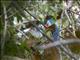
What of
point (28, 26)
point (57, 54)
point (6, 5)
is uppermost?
point (6, 5)

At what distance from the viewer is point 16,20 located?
1.03 meters

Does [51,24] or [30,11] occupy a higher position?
[30,11]

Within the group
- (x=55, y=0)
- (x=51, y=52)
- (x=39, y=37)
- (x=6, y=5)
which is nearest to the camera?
(x=6, y=5)

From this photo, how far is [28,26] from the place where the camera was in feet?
3.86

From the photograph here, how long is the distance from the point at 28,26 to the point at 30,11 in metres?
0.16

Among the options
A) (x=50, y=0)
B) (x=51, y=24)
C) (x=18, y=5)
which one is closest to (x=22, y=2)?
(x=18, y=5)

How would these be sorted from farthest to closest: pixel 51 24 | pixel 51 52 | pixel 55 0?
pixel 51 24, pixel 51 52, pixel 55 0

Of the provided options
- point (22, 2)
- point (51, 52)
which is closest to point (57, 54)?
point (51, 52)

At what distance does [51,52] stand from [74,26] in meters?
0.37

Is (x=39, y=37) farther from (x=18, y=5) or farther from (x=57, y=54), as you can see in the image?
(x=18, y=5)

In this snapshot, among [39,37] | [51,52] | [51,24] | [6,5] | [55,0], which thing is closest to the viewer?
[6,5]

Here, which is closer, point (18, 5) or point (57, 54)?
point (18, 5)

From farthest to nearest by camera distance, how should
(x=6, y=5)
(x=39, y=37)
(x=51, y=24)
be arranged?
(x=51, y=24) → (x=39, y=37) → (x=6, y=5)

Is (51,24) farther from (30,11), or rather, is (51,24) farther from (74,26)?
(30,11)
